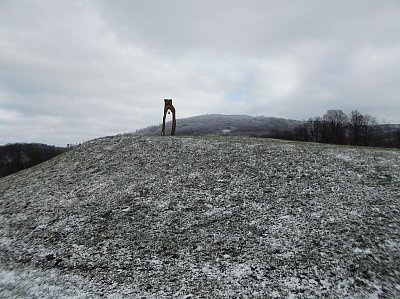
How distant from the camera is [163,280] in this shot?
8992 mm

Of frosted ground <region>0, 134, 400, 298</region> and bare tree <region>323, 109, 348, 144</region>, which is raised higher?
bare tree <region>323, 109, 348, 144</region>

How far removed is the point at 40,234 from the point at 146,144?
1058cm

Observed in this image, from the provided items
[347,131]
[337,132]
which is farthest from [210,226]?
[347,131]

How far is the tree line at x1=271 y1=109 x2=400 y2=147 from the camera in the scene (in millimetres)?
80500

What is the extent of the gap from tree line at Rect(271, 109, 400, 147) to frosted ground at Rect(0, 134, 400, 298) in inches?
2693

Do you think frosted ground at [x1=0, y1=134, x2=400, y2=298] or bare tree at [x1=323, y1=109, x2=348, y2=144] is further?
bare tree at [x1=323, y1=109, x2=348, y2=144]

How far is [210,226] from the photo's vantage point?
11.8 meters

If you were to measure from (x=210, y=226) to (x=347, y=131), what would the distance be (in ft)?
291

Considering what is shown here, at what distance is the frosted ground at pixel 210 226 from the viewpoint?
8750mm

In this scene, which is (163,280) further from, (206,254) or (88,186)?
(88,186)

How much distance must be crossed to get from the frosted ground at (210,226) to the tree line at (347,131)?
68.4 meters

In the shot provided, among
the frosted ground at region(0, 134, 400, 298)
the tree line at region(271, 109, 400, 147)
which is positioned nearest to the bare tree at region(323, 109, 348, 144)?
the tree line at region(271, 109, 400, 147)

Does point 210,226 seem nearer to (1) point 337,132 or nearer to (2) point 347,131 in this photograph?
(1) point 337,132

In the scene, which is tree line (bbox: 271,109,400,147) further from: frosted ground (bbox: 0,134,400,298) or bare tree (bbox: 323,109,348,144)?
frosted ground (bbox: 0,134,400,298)
